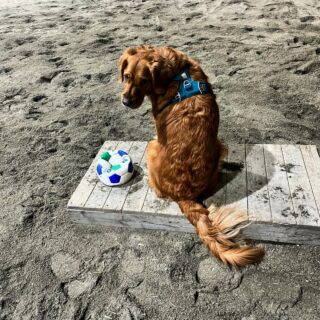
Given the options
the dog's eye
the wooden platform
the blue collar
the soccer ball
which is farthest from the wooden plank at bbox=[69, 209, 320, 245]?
the dog's eye

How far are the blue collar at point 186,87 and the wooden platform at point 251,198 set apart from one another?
837 mm

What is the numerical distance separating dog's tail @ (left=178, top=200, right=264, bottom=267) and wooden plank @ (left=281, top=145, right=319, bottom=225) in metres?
0.42

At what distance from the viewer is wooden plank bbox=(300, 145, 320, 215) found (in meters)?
2.86

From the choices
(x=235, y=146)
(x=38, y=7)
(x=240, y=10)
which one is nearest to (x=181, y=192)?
(x=235, y=146)

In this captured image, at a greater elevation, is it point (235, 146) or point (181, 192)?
point (181, 192)

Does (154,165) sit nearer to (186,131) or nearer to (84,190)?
(186,131)

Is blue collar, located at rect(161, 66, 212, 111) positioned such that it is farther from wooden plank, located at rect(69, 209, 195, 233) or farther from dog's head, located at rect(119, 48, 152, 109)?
wooden plank, located at rect(69, 209, 195, 233)

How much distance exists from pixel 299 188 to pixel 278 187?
17cm

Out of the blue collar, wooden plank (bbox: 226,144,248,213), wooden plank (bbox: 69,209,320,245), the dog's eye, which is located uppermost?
the dog's eye

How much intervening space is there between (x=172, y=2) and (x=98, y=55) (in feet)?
10.1

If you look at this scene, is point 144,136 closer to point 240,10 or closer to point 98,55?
point 98,55

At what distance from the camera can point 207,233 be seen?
247 centimetres

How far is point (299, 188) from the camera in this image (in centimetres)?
288

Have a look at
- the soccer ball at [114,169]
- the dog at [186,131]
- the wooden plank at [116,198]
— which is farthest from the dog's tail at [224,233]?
the soccer ball at [114,169]
